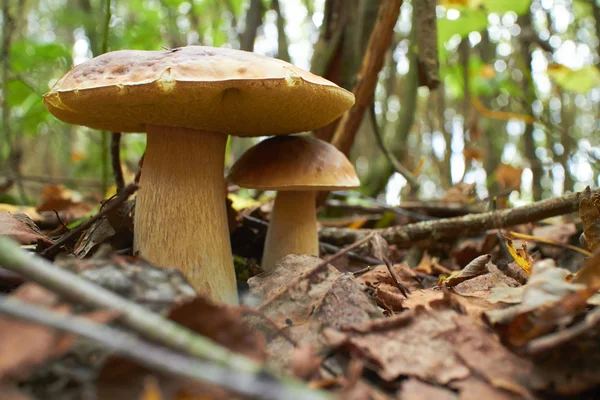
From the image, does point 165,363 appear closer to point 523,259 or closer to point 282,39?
point 523,259

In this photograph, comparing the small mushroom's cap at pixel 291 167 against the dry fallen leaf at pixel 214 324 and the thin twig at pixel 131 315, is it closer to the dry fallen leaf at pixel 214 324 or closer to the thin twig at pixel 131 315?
the dry fallen leaf at pixel 214 324

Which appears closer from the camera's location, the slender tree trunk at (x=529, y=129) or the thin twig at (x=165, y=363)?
the thin twig at (x=165, y=363)

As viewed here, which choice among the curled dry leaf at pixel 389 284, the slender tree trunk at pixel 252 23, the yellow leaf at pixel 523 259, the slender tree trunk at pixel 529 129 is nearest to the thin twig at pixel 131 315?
the curled dry leaf at pixel 389 284

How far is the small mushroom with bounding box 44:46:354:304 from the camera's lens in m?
1.33

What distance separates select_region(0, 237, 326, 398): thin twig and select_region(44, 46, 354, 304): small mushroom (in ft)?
2.33

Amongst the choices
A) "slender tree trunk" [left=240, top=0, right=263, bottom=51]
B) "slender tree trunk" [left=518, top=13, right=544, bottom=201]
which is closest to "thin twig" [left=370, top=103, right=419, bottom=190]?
"slender tree trunk" [left=240, top=0, right=263, bottom=51]

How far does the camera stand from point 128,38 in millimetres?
4719

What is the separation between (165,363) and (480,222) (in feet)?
6.92

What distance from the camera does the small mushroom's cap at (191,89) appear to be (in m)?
1.30

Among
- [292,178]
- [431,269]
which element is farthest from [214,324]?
[431,269]

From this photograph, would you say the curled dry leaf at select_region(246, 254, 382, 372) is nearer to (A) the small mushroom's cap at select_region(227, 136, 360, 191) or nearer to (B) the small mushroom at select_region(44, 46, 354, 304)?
(B) the small mushroom at select_region(44, 46, 354, 304)

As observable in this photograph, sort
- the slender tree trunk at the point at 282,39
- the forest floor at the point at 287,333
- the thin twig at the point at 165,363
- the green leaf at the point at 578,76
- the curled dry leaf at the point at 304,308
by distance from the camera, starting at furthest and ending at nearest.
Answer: the green leaf at the point at 578,76 < the slender tree trunk at the point at 282,39 < the curled dry leaf at the point at 304,308 < the forest floor at the point at 287,333 < the thin twig at the point at 165,363

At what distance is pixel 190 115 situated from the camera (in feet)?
5.30

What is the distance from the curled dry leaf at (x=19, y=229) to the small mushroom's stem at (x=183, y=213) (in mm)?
389
